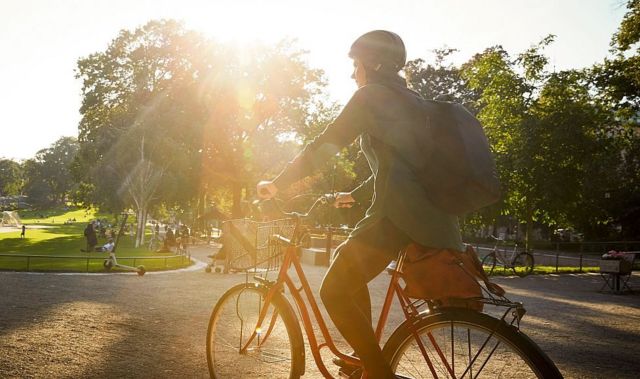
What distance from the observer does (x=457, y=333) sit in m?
2.69

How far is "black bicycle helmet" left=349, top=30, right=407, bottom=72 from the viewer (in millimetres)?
2961

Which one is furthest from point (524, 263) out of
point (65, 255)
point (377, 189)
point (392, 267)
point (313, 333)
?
point (65, 255)

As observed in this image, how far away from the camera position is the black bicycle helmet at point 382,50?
2961mm

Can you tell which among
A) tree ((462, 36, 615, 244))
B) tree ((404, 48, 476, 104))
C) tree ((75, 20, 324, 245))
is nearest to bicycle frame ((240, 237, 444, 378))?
tree ((462, 36, 615, 244))

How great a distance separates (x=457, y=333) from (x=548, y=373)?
0.47m

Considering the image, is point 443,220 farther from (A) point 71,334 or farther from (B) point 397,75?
(A) point 71,334

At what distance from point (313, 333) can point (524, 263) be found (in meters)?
18.4

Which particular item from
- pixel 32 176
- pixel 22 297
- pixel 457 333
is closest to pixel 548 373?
pixel 457 333

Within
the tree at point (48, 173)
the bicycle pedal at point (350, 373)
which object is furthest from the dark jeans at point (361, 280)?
the tree at point (48, 173)

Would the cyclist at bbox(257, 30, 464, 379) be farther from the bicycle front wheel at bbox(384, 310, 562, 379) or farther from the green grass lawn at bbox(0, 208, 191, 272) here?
the green grass lawn at bbox(0, 208, 191, 272)

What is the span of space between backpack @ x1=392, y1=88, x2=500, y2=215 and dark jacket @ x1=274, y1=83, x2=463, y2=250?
1.1 inches

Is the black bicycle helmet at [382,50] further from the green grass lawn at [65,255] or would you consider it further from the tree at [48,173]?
the tree at [48,173]

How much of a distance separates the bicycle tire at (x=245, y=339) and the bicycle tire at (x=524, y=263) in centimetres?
1707

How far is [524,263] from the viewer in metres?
20.3
